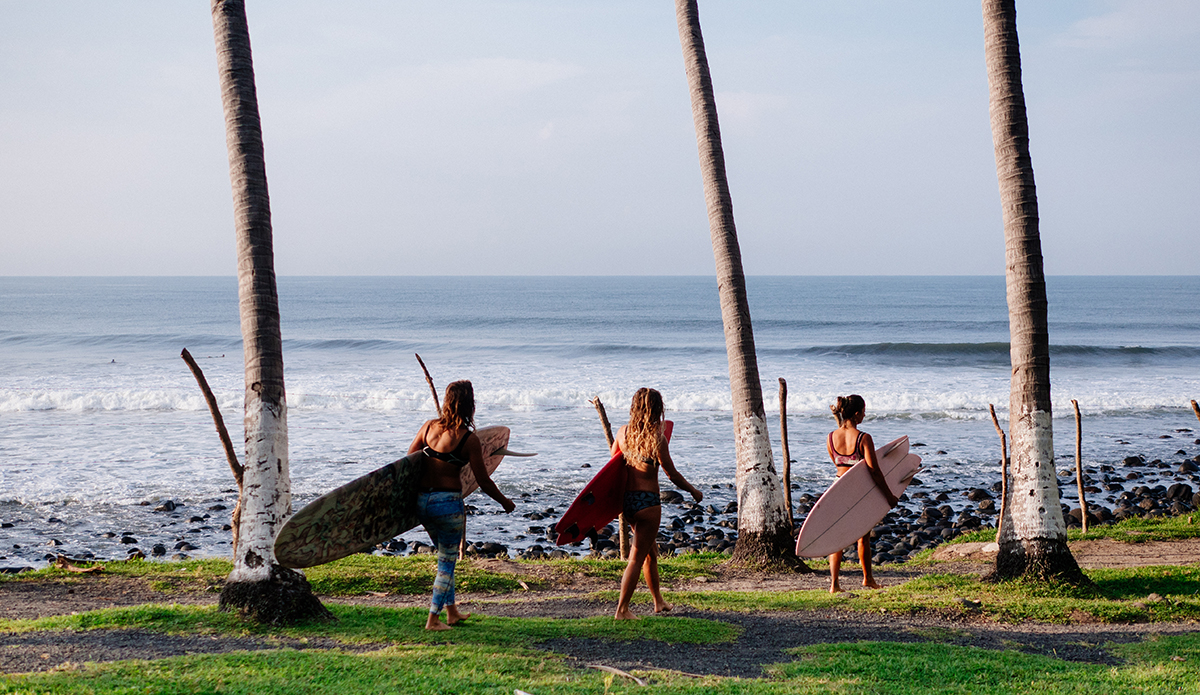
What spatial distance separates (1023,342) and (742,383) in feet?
8.79

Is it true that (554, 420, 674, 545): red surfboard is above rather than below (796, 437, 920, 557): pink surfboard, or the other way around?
above

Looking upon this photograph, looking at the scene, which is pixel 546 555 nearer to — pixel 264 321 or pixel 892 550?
pixel 892 550

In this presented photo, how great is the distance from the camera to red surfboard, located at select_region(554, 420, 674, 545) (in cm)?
589

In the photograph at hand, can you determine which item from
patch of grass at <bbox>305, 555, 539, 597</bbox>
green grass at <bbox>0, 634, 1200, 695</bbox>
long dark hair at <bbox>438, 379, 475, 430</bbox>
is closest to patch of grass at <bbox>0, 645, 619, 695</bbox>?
green grass at <bbox>0, 634, 1200, 695</bbox>

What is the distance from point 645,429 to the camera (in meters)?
5.69

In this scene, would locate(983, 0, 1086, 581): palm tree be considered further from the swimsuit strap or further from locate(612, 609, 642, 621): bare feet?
the swimsuit strap

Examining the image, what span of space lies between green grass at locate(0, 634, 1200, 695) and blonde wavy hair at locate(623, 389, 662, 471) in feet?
4.58

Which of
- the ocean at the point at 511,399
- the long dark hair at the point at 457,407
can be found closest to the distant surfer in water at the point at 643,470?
the long dark hair at the point at 457,407

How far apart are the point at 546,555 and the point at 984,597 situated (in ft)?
20.5

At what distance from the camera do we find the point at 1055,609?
640 cm

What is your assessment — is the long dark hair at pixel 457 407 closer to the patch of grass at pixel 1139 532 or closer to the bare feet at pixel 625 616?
the bare feet at pixel 625 616

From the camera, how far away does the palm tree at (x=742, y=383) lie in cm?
852

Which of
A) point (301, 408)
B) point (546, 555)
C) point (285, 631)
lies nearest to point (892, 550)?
point (546, 555)

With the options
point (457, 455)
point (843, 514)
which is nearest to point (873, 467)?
point (843, 514)
